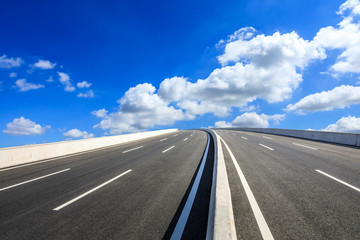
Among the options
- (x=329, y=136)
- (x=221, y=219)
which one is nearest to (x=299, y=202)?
(x=221, y=219)

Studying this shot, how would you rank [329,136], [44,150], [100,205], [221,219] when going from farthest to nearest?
[329,136]
[44,150]
[100,205]
[221,219]

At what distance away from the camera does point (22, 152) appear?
10594 mm

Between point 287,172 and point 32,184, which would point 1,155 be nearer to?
point 32,184

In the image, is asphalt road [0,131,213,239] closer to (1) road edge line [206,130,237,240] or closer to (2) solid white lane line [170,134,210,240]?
(2) solid white lane line [170,134,210,240]

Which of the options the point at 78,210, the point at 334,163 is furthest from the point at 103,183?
the point at 334,163

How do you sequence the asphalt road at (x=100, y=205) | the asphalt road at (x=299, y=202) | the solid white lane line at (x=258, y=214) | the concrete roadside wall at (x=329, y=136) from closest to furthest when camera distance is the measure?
the solid white lane line at (x=258, y=214) → the asphalt road at (x=299, y=202) → the asphalt road at (x=100, y=205) → the concrete roadside wall at (x=329, y=136)

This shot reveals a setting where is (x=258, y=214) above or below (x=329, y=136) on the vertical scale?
below

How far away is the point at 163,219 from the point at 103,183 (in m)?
3.14

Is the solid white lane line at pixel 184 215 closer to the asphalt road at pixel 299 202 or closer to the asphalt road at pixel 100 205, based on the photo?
the asphalt road at pixel 100 205

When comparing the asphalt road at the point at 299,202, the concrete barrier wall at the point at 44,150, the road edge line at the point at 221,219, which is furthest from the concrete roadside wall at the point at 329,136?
the concrete barrier wall at the point at 44,150

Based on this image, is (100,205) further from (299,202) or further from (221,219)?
(299,202)

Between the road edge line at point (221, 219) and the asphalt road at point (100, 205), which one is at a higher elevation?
the road edge line at point (221, 219)

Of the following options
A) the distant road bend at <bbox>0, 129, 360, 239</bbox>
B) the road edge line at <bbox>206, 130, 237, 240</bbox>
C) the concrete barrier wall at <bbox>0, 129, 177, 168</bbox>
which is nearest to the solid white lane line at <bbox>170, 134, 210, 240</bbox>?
the distant road bend at <bbox>0, 129, 360, 239</bbox>

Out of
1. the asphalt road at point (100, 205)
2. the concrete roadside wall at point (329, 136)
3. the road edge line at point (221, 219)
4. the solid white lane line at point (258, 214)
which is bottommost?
the asphalt road at point (100, 205)
